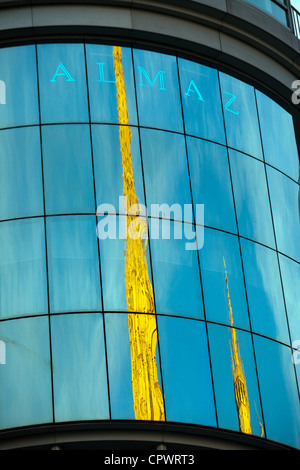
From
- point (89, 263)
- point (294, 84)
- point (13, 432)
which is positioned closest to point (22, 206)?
point (89, 263)

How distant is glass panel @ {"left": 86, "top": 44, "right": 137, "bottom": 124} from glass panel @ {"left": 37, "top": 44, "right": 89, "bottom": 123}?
0.69ft

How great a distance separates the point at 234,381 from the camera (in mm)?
26016

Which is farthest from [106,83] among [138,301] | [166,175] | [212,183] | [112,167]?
[138,301]

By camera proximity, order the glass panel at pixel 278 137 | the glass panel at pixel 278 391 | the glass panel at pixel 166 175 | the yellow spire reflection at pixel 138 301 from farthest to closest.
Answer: the glass panel at pixel 278 137 → the glass panel at pixel 166 175 → the glass panel at pixel 278 391 → the yellow spire reflection at pixel 138 301

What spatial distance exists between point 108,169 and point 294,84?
24.5 ft

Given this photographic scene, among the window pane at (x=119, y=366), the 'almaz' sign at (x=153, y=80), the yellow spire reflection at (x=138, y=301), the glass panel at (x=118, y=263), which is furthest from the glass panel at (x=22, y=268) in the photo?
the 'almaz' sign at (x=153, y=80)

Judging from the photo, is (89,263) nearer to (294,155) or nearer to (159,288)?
(159,288)

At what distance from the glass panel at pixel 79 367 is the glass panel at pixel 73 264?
1.22 feet

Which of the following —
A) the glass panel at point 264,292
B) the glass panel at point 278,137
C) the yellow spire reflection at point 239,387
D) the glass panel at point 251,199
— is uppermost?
the glass panel at point 278,137

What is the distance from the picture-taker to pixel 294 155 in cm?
3141

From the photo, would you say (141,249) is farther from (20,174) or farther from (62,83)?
(62,83)

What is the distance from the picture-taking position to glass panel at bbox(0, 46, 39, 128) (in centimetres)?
2777

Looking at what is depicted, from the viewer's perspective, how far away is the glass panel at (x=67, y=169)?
26625 millimetres

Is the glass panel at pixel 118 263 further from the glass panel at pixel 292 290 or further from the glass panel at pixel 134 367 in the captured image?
the glass panel at pixel 292 290
